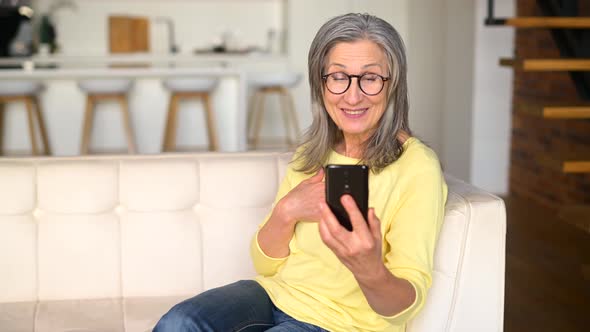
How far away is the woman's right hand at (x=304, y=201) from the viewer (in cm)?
167

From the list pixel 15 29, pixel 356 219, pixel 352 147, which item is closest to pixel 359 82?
pixel 352 147

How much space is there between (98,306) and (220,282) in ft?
1.09

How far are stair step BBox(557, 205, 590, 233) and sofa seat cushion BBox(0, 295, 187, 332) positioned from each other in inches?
66.7

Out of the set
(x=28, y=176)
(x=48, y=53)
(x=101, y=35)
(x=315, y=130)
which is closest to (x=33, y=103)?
(x=48, y=53)

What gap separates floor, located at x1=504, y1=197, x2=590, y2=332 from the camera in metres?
3.36

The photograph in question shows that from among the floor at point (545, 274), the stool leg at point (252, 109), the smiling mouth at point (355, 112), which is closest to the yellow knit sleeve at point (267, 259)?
the smiling mouth at point (355, 112)

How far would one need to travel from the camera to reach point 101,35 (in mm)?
8906

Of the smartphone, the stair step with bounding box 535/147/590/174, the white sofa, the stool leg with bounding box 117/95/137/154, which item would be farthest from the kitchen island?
the smartphone

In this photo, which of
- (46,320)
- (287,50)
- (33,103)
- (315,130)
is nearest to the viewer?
(315,130)

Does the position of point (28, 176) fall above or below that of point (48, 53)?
below

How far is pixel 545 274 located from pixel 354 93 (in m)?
2.62

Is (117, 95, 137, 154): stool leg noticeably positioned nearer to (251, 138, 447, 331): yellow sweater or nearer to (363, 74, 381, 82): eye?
(251, 138, 447, 331): yellow sweater

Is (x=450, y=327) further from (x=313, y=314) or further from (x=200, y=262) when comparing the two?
(x=200, y=262)

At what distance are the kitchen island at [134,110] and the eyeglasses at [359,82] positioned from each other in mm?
4941
